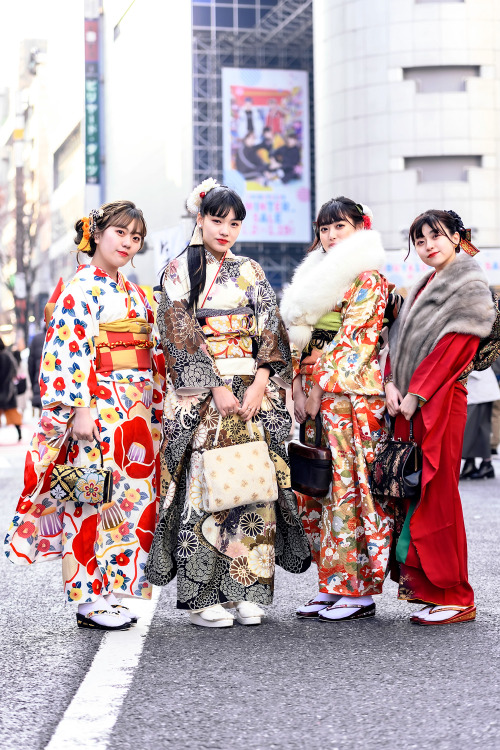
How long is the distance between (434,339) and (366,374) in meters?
0.32

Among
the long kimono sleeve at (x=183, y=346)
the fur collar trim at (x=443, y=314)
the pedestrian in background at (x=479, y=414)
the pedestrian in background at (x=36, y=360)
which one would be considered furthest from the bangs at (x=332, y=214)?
the pedestrian in background at (x=36, y=360)

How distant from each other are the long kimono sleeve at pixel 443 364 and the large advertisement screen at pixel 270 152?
40797mm

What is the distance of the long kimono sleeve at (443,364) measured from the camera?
4.44 meters

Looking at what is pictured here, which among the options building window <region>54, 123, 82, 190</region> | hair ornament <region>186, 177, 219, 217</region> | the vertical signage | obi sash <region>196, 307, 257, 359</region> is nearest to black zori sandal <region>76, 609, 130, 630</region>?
obi sash <region>196, 307, 257, 359</region>

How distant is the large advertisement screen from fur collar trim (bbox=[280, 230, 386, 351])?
40.5 m

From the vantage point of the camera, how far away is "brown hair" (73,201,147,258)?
15.2 feet

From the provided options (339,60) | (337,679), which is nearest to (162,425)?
(337,679)

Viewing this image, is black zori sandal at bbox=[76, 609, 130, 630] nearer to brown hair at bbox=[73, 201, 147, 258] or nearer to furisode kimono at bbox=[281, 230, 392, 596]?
furisode kimono at bbox=[281, 230, 392, 596]

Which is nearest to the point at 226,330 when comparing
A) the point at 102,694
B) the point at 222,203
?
the point at 222,203

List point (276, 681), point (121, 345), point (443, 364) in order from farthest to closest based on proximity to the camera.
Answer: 1. point (121, 345)
2. point (443, 364)
3. point (276, 681)

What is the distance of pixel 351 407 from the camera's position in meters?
4.58

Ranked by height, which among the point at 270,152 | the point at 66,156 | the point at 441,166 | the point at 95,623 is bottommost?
the point at 95,623

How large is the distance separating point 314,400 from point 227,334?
465 mm

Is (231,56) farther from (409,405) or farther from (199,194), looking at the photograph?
(409,405)
